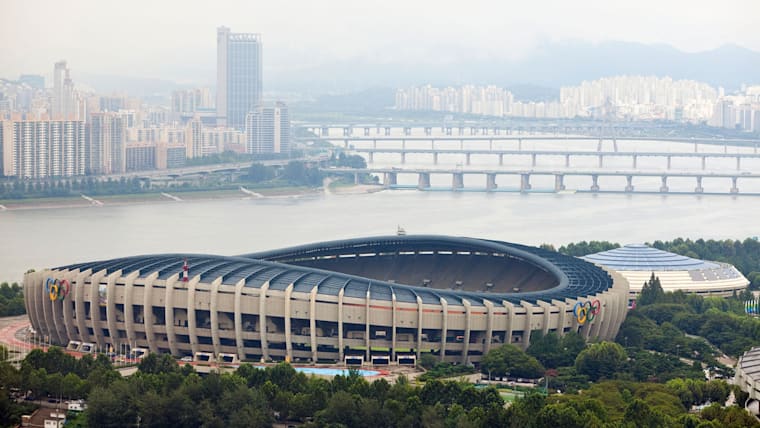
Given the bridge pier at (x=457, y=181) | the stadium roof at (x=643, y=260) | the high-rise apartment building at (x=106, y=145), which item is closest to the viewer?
the stadium roof at (x=643, y=260)

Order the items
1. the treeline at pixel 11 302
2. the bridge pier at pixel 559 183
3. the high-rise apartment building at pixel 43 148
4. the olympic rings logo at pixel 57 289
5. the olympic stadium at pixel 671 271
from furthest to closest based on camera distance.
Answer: the bridge pier at pixel 559 183 → the high-rise apartment building at pixel 43 148 → the olympic stadium at pixel 671 271 → the treeline at pixel 11 302 → the olympic rings logo at pixel 57 289

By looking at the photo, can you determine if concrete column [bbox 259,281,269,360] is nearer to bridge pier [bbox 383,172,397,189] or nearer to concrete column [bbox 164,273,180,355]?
concrete column [bbox 164,273,180,355]

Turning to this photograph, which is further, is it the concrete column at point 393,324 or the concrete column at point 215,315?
the concrete column at point 215,315

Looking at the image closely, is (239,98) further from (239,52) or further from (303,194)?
(303,194)

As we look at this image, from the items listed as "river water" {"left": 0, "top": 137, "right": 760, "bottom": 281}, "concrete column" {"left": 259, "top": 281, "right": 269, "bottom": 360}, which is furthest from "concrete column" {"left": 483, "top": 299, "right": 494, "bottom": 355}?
"river water" {"left": 0, "top": 137, "right": 760, "bottom": 281}

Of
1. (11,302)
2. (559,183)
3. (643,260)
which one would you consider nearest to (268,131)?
(559,183)

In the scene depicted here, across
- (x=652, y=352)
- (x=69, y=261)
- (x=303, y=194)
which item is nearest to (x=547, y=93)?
(x=303, y=194)

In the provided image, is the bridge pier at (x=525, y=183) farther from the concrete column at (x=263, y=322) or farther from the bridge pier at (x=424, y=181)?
the concrete column at (x=263, y=322)

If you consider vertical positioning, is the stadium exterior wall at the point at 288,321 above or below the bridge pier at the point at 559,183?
above

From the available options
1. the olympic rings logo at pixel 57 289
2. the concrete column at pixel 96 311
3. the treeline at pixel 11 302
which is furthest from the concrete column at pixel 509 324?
the treeline at pixel 11 302
